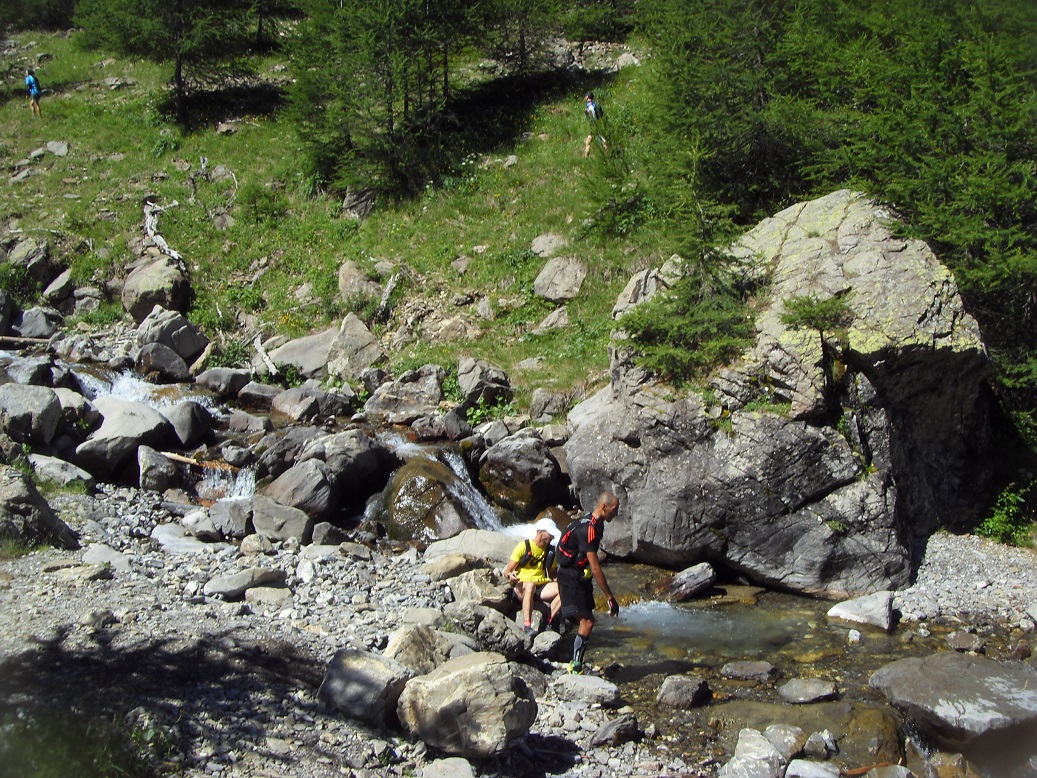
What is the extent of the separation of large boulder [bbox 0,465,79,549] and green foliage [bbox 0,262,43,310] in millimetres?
15105

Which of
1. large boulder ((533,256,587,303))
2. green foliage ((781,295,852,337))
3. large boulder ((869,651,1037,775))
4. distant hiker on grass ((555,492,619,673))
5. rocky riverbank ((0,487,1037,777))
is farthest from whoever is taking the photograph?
large boulder ((533,256,587,303))

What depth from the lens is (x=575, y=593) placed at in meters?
8.01

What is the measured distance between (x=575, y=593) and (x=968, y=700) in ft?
12.4

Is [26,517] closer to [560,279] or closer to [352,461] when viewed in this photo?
[352,461]

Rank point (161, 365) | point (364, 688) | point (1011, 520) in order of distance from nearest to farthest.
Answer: point (364, 688), point (1011, 520), point (161, 365)

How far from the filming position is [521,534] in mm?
13117

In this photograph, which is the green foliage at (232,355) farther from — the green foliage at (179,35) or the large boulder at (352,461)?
the green foliage at (179,35)

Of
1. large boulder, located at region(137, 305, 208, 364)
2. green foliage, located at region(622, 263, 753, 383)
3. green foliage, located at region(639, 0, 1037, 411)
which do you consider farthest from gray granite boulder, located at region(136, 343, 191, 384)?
green foliage, located at region(639, 0, 1037, 411)

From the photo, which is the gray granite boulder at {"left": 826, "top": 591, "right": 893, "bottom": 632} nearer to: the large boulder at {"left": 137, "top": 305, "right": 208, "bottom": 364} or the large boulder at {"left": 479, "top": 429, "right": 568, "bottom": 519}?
the large boulder at {"left": 479, "top": 429, "right": 568, "bottom": 519}

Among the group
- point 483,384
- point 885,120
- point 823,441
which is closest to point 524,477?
point 483,384

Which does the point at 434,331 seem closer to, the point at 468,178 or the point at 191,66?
the point at 468,178

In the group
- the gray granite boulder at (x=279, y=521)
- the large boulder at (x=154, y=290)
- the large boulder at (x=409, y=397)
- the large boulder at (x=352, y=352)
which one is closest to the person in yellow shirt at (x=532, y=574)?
the gray granite boulder at (x=279, y=521)

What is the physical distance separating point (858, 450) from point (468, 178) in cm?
1741

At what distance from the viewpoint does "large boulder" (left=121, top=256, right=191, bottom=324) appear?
2172 cm
